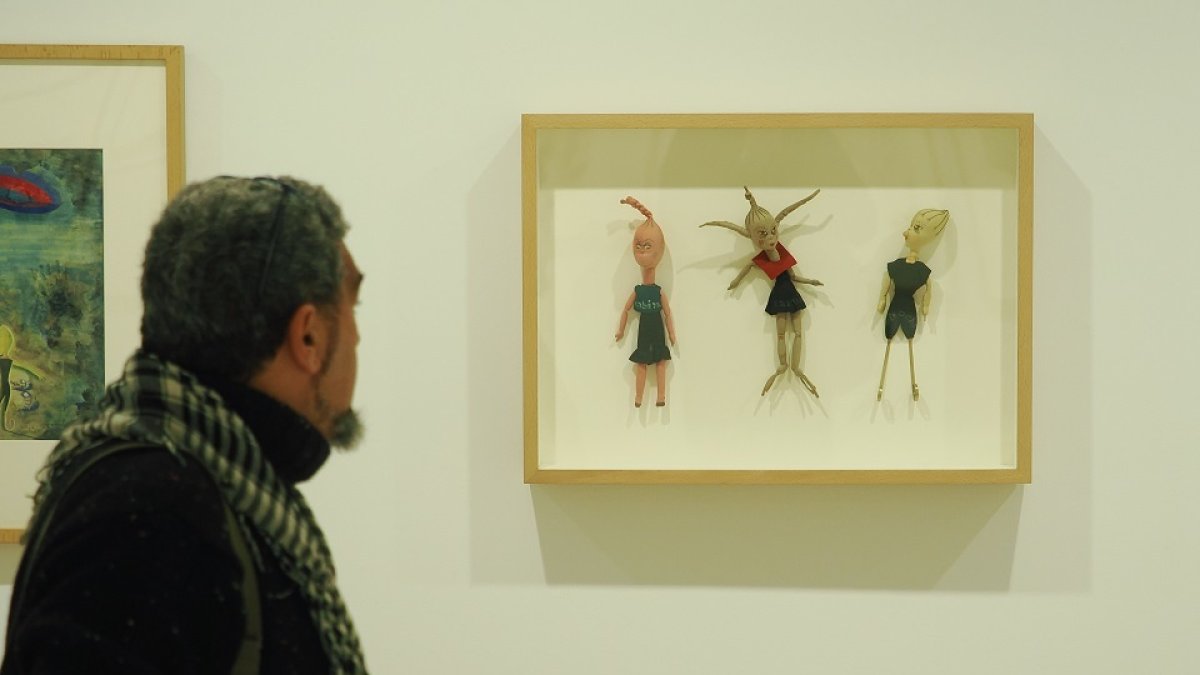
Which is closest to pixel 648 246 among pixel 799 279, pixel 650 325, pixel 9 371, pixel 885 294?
pixel 650 325

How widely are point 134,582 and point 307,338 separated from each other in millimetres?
240

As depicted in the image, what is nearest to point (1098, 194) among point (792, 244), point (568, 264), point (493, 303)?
point (792, 244)

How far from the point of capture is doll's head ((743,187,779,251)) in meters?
1.63

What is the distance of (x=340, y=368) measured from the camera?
103 centimetres

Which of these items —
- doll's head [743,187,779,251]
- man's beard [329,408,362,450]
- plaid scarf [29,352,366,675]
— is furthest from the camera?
doll's head [743,187,779,251]

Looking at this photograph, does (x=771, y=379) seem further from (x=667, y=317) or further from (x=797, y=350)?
(x=667, y=317)

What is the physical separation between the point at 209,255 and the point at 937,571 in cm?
117

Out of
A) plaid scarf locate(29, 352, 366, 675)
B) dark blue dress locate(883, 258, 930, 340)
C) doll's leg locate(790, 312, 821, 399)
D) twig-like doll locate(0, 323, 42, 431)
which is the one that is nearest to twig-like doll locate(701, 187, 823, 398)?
doll's leg locate(790, 312, 821, 399)

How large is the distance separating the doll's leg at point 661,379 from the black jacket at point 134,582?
2.73ft

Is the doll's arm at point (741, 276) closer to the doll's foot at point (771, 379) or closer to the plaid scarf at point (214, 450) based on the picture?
the doll's foot at point (771, 379)

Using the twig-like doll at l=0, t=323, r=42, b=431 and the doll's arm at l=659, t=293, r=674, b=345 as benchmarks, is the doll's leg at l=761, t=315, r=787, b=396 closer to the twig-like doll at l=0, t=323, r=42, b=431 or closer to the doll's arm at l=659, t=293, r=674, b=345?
the doll's arm at l=659, t=293, r=674, b=345

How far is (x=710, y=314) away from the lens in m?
1.69

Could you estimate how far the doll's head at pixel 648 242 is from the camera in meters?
1.64

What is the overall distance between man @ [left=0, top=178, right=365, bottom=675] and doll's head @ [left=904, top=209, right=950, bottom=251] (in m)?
0.86
